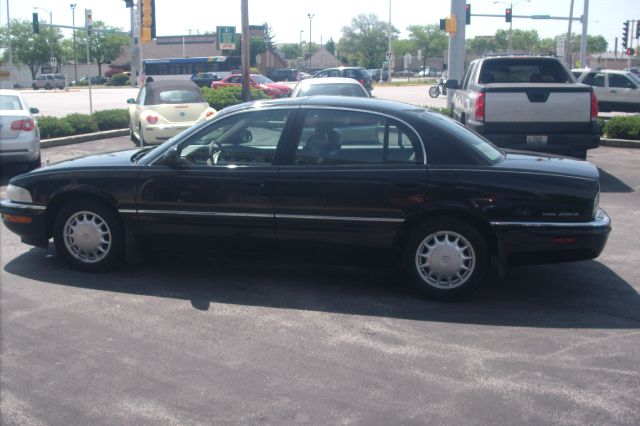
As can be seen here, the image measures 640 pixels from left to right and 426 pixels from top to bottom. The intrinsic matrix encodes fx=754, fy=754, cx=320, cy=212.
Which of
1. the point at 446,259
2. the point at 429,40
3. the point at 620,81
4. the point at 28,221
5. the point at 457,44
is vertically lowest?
the point at 446,259

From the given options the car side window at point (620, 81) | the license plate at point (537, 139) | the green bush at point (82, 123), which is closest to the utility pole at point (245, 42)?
the green bush at point (82, 123)

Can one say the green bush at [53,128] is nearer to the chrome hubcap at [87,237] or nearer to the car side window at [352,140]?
the chrome hubcap at [87,237]

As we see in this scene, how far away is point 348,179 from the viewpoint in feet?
20.1

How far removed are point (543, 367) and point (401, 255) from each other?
170 cm

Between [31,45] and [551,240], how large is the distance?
3845 inches

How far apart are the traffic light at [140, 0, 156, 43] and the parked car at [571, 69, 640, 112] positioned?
48.3 ft

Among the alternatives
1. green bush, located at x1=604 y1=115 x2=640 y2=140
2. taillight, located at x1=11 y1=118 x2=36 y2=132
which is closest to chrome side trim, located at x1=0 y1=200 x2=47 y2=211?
taillight, located at x1=11 y1=118 x2=36 y2=132

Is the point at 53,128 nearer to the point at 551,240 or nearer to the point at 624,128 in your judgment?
the point at 624,128

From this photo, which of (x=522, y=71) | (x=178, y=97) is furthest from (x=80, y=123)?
(x=522, y=71)

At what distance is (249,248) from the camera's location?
642 cm

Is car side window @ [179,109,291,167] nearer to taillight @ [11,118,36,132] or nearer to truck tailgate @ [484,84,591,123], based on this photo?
truck tailgate @ [484,84,591,123]

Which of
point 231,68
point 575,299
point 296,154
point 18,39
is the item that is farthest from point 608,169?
point 18,39

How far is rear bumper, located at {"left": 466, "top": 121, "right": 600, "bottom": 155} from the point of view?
37.3ft

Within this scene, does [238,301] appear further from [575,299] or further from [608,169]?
[608,169]
